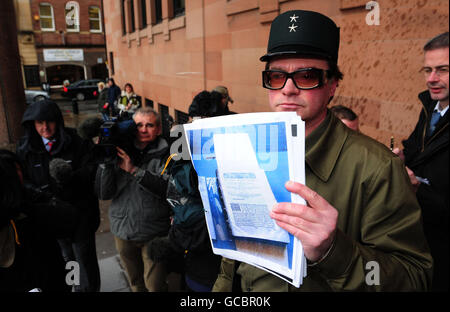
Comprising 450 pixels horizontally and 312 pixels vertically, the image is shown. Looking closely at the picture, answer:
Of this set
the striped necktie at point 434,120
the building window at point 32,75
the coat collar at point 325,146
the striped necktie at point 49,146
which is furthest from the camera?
Result: the building window at point 32,75

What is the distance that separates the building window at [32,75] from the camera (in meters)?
3.66

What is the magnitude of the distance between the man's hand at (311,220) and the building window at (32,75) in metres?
3.96

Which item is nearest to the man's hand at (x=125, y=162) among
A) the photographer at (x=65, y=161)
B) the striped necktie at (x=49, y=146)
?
the photographer at (x=65, y=161)

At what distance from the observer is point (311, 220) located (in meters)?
0.74

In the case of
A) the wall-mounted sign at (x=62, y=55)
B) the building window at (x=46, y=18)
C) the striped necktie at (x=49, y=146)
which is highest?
the building window at (x=46, y=18)

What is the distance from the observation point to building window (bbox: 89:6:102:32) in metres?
4.05

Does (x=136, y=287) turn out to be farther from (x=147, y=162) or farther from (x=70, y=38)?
(x=70, y=38)

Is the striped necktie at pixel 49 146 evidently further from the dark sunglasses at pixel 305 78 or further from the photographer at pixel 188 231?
the dark sunglasses at pixel 305 78

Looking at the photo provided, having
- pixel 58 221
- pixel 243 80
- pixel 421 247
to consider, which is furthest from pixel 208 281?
pixel 243 80

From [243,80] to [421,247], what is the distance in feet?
8.73

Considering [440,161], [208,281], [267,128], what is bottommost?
[208,281]

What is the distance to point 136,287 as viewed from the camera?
297 cm

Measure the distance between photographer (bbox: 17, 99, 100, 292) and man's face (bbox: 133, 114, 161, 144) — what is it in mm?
607

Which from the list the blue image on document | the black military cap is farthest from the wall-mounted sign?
the blue image on document
